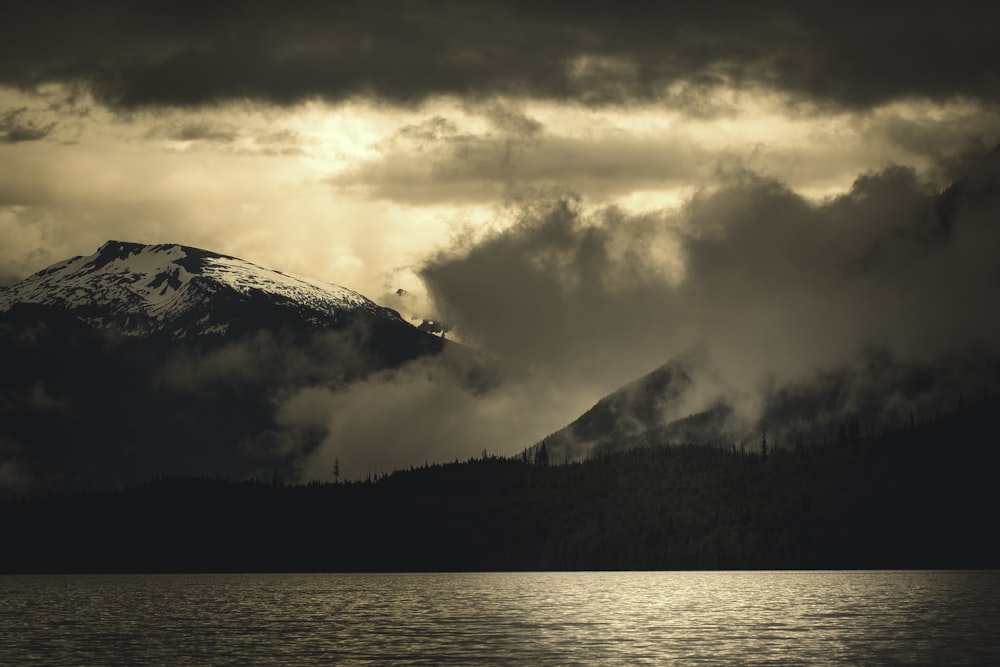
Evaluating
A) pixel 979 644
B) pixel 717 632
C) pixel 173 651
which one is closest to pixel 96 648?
pixel 173 651

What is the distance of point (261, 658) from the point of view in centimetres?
14812

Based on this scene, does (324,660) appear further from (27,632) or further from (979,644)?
(979,644)

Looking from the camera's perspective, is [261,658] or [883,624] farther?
[883,624]

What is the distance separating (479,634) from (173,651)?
145 ft

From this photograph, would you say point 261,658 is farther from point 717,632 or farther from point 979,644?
point 979,644

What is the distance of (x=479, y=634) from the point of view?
182 metres

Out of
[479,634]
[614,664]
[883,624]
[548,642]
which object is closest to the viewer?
[614,664]

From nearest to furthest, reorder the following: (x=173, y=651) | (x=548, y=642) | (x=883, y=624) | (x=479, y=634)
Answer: (x=173, y=651) < (x=548, y=642) < (x=479, y=634) < (x=883, y=624)

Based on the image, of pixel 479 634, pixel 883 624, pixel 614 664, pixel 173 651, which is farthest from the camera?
pixel 883 624

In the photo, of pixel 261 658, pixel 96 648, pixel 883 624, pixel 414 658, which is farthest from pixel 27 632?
pixel 883 624

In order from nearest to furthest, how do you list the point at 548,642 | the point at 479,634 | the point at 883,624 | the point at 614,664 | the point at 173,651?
the point at 614,664 → the point at 173,651 → the point at 548,642 → the point at 479,634 → the point at 883,624

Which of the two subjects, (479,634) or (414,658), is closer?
(414,658)

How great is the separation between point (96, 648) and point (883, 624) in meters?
114

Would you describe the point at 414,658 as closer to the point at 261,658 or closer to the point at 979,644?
the point at 261,658
